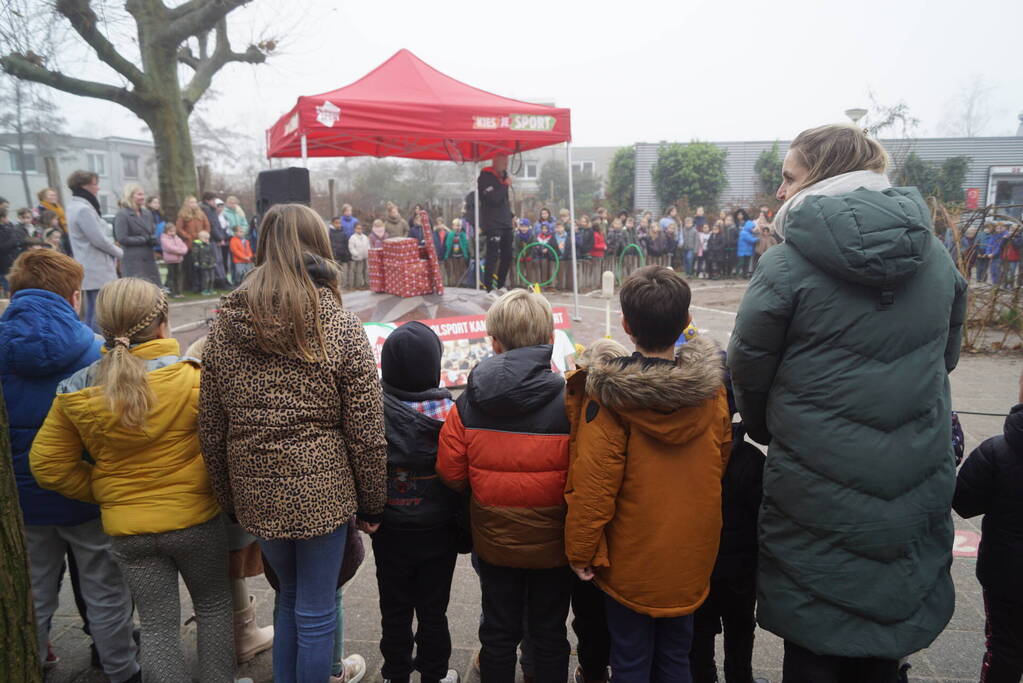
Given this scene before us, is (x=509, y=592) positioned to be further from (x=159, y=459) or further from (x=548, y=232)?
(x=548, y=232)

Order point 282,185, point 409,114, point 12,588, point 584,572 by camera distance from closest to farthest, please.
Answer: point 12,588 → point 584,572 → point 282,185 → point 409,114

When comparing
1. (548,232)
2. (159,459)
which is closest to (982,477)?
(159,459)

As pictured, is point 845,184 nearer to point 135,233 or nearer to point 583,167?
point 135,233

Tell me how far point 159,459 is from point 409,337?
0.86 meters

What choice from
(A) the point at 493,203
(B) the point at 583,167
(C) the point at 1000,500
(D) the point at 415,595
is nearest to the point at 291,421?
(D) the point at 415,595

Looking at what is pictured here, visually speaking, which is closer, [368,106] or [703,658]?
[703,658]

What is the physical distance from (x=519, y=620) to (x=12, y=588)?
4.50 feet

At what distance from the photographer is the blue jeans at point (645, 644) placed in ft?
6.31

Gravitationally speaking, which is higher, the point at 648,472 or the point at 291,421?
the point at 291,421

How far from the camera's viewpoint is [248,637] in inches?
98.7

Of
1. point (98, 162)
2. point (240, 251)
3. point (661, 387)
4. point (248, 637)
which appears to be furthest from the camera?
point (98, 162)

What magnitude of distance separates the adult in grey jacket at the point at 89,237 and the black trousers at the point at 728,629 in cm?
646

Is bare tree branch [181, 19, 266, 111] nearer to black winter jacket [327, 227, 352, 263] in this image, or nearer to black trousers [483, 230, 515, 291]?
black winter jacket [327, 227, 352, 263]

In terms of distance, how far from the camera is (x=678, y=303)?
182 centimetres
